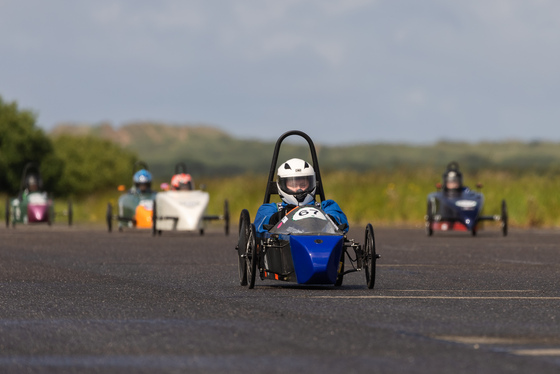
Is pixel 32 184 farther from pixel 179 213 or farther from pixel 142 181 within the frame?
→ pixel 179 213

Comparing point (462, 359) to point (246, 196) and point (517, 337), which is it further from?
point (246, 196)

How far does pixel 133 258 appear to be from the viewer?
20.5m

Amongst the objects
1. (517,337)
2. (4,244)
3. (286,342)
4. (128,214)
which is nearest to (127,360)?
(286,342)

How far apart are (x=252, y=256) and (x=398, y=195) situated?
29.7 meters

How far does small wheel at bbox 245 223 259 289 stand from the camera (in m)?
13.6

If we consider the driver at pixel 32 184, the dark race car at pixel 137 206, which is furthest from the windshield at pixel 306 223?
the driver at pixel 32 184

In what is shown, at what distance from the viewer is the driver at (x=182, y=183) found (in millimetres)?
32938

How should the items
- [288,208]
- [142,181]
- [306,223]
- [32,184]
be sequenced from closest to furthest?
[306,223] < [288,208] < [142,181] < [32,184]

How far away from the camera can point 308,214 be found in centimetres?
1411

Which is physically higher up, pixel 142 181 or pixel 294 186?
pixel 142 181

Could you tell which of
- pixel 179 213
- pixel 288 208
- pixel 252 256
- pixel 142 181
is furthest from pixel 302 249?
pixel 142 181

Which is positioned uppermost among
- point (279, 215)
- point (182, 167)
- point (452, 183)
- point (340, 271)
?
point (182, 167)

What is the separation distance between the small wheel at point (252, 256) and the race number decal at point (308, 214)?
0.51 m

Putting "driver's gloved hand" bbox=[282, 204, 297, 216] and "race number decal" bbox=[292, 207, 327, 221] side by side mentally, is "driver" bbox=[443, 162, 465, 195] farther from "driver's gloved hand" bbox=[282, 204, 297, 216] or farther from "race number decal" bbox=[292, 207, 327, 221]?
"race number decal" bbox=[292, 207, 327, 221]
